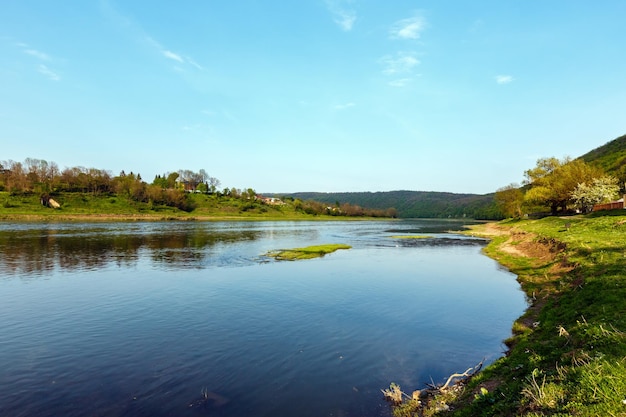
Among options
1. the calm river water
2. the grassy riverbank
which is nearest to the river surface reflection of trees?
the calm river water

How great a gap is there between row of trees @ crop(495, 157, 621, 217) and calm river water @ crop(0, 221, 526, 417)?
2502 inches

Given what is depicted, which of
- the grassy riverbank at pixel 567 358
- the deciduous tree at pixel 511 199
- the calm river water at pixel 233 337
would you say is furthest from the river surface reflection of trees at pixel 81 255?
→ the deciduous tree at pixel 511 199

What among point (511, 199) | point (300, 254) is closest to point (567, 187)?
point (511, 199)

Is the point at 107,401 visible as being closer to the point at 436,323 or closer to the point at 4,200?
the point at 436,323

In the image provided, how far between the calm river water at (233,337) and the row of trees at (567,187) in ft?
208

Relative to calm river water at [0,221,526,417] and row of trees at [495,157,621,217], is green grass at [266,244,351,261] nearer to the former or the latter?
calm river water at [0,221,526,417]

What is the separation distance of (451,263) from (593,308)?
117ft

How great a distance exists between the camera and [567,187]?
96.8 meters

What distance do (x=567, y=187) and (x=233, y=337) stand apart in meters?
Answer: 107

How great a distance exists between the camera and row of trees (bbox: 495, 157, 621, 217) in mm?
86562

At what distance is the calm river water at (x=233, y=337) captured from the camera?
13656 millimetres

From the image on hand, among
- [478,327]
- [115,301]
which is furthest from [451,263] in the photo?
[115,301]

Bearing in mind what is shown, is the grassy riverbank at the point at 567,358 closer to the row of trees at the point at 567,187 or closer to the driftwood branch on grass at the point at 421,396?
the driftwood branch on grass at the point at 421,396

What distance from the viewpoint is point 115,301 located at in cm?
2797
